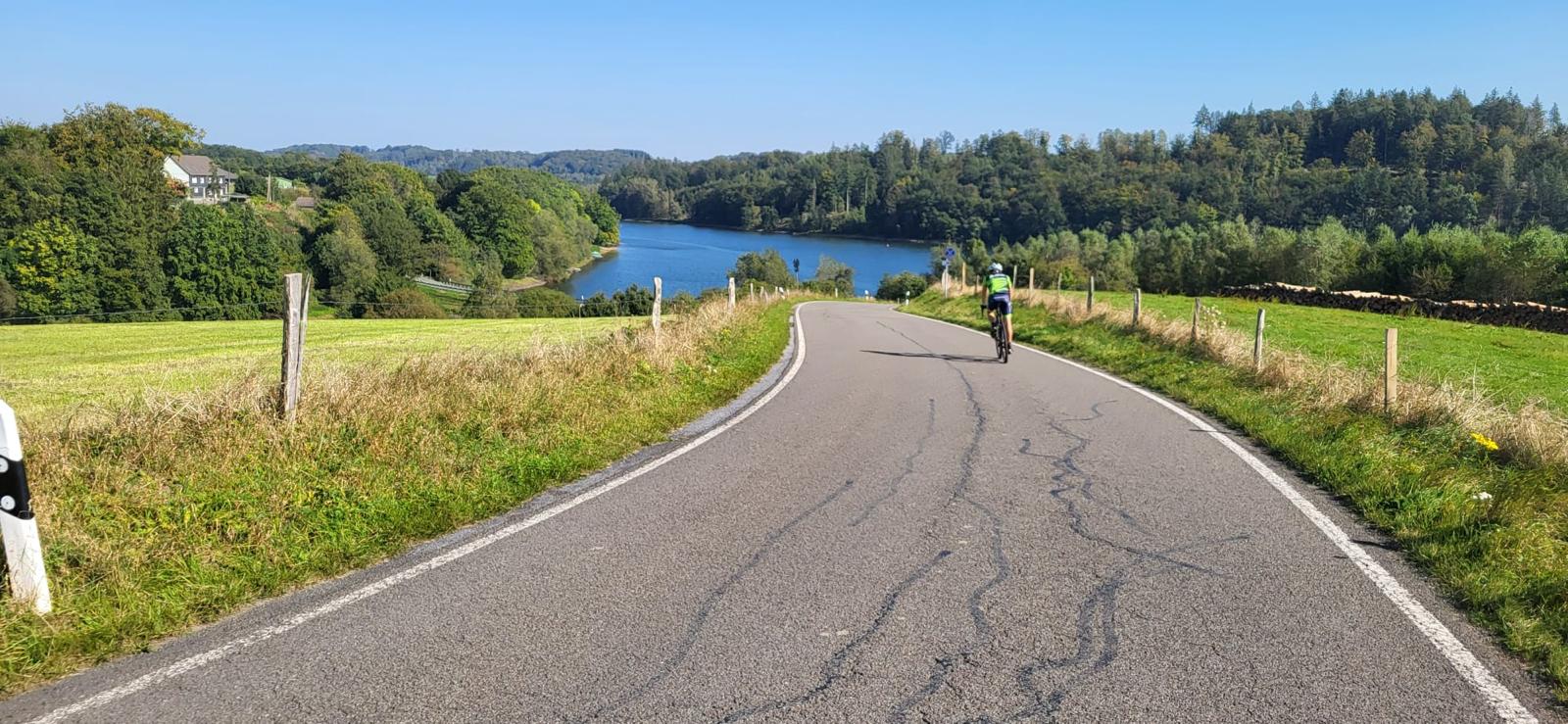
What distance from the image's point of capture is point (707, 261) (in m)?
147

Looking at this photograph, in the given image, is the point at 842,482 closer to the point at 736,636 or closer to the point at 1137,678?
the point at 736,636

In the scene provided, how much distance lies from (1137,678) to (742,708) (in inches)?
62.1

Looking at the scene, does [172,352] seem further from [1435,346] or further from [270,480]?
[1435,346]

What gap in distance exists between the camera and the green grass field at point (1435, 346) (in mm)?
15773

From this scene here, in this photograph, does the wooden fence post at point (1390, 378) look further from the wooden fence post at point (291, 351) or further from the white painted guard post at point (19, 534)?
the white painted guard post at point (19, 534)

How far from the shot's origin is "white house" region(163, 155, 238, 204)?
10219cm

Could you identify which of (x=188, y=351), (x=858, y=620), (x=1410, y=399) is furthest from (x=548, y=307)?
(x=858, y=620)

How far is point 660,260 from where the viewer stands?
148125 millimetres

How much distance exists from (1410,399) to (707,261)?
5468 inches

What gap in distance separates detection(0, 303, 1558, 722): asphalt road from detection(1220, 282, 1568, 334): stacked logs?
1281 inches

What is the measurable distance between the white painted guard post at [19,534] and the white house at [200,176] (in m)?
112

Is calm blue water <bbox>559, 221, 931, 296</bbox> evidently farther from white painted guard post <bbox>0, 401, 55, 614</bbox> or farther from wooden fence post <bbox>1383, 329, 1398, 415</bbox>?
white painted guard post <bbox>0, 401, 55, 614</bbox>

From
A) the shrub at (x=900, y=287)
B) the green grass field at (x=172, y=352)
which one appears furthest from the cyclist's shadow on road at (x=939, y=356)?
the shrub at (x=900, y=287)

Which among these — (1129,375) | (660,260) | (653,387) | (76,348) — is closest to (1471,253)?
(1129,375)
